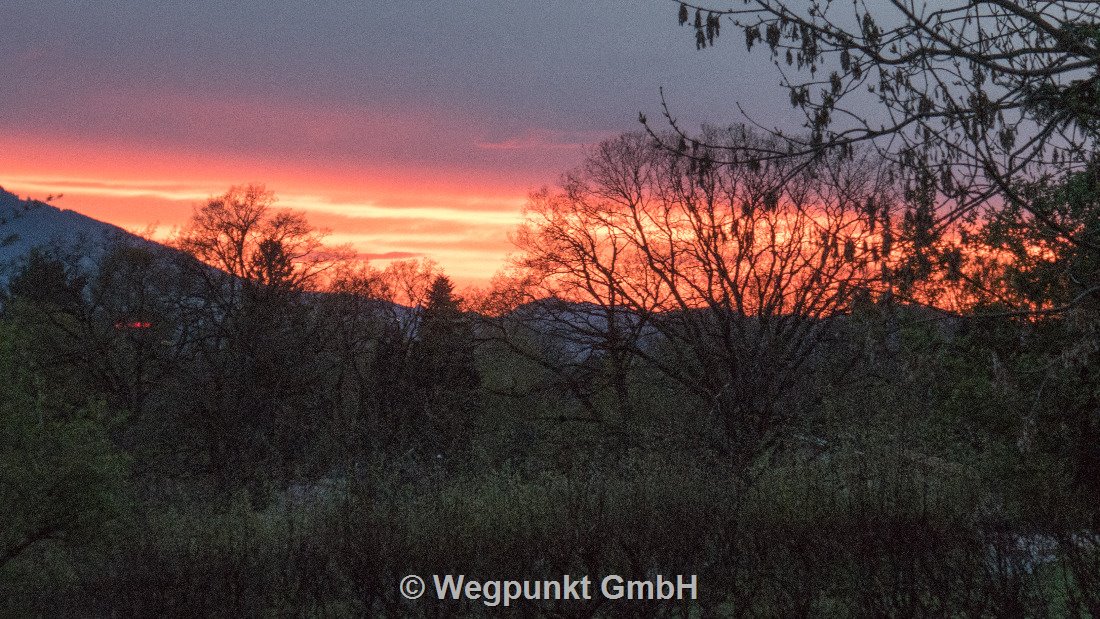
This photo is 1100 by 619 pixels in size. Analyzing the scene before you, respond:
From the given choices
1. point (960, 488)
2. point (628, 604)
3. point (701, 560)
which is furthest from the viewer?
point (960, 488)

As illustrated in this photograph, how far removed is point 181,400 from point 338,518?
72.4 feet

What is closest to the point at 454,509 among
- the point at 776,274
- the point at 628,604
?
the point at 628,604

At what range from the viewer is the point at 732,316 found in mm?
36781

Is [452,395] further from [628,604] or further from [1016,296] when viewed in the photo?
[628,604]

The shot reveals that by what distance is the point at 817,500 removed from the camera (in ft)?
47.2

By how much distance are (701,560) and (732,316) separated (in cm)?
2597

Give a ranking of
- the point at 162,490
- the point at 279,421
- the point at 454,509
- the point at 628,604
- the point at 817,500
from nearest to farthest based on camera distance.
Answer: the point at 628,604
the point at 817,500
the point at 454,509
the point at 162,490
the point at 279,421

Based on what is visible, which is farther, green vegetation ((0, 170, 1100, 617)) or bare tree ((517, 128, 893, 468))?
bare tree ((517, 128, 893, 468))

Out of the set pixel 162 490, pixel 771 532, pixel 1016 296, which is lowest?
pixel 162 490

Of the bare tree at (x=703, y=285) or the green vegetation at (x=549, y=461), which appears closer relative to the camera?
the green vegetation at (x=549, y=461)

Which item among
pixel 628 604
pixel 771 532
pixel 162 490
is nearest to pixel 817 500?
pixel 771 532

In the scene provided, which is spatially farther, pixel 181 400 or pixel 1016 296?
pixel 181 400

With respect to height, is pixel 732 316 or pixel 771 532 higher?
pixel 732 316

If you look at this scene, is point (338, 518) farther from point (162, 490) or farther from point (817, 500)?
point (162, 490)
